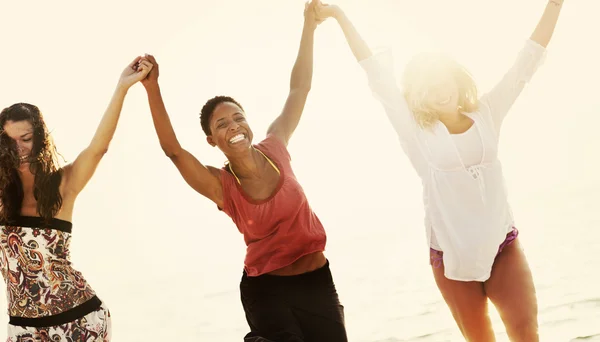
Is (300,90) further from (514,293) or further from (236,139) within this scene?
(514,293)

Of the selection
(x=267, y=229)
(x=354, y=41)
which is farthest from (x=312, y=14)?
(x=267, y=229)

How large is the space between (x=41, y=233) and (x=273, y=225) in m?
1.20

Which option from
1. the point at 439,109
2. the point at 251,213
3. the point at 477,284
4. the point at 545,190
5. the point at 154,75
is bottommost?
the point at 545,190

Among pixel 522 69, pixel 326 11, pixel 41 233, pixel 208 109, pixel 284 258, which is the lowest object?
pixel 284 258

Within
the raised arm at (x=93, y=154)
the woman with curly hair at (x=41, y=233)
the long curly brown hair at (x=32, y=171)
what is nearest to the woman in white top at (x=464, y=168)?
the raised arm at (x=93, y=154)

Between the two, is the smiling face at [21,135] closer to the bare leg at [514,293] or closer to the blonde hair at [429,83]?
the blonde hair at [429,83]

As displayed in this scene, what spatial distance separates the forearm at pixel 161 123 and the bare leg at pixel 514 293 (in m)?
1.83

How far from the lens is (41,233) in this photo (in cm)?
338

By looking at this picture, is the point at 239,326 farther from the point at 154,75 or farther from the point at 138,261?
the point at 138,261

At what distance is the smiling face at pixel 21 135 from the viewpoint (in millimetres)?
3434

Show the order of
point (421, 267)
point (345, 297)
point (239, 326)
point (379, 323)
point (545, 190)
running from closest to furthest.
Answer: point (379, 323), point (239, 326), point (345, 297), point (421, 267), point (545, 190)

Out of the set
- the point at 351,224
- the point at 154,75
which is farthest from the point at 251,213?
the point at 351,224

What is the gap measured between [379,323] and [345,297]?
3493mm

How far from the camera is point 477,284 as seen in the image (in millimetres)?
4066
